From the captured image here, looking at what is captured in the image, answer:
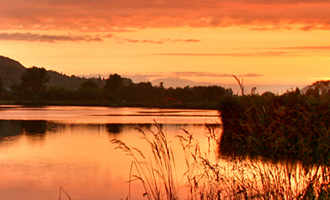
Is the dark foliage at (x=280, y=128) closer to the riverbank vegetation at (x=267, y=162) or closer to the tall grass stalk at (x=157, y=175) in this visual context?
the riverbank vegetation at (x=267, y=162)

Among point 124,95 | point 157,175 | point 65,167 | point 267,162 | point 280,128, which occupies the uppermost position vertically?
point 124,95

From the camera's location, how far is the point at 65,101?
91562mm

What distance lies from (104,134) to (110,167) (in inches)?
418

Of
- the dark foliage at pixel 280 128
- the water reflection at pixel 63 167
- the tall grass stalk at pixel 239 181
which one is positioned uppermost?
the dark foliage at pixel 280 128

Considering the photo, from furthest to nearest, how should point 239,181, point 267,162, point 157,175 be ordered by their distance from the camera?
point 157,175, point 239,181, point 267,162

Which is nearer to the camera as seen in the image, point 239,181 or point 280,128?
point 280,128

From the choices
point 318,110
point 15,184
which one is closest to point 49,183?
point 15,184

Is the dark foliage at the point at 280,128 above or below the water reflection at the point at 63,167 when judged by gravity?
above

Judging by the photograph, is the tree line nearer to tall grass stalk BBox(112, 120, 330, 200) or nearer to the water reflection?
the water reflection

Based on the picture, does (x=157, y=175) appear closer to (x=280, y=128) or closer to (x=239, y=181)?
(x=239, y=181)

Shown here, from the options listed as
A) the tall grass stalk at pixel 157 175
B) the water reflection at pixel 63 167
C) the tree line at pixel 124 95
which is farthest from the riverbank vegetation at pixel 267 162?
the tree line at pixel 124 95

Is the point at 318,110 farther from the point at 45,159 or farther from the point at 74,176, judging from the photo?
the point at 45,159

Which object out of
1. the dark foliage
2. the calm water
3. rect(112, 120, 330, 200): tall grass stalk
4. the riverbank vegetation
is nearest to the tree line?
the calm water

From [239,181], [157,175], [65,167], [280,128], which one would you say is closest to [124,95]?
[65,167]
